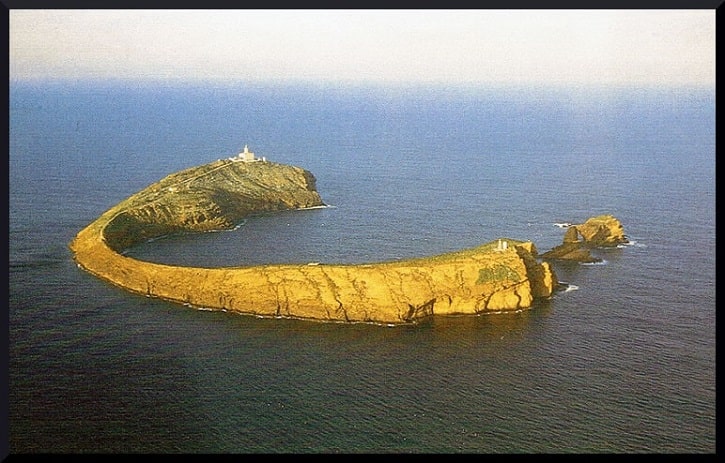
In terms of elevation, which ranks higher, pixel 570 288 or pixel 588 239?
pixel 588 239

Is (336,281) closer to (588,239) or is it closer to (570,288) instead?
(570,288)

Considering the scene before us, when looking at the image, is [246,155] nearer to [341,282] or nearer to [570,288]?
[341,282]

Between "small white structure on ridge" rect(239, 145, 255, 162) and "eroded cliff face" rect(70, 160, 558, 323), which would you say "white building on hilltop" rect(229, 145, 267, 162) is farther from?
"eroded cliff face" rect(70, 160, 558, 323)

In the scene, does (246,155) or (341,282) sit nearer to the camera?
(341,282)

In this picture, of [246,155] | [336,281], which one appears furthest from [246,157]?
[336,281]

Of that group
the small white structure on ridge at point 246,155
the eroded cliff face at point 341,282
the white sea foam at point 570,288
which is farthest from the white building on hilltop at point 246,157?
the white sea foam at point 570,288

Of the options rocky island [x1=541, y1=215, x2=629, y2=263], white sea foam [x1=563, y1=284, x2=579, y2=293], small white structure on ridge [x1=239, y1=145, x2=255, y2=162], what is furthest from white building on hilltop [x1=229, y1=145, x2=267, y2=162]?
white sea foam [x1=563, y1=284, x2=579, y2=293]

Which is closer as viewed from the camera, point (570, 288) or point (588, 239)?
point (570, 288)

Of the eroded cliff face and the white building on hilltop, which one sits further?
the white building on hilltop

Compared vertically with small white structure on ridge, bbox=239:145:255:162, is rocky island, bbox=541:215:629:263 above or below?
below

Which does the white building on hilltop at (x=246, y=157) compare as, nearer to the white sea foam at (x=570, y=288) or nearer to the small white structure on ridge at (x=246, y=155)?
the small white structure on ridge at (x=246, y=155)

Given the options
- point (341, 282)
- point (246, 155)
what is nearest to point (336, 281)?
point (341, 282)
